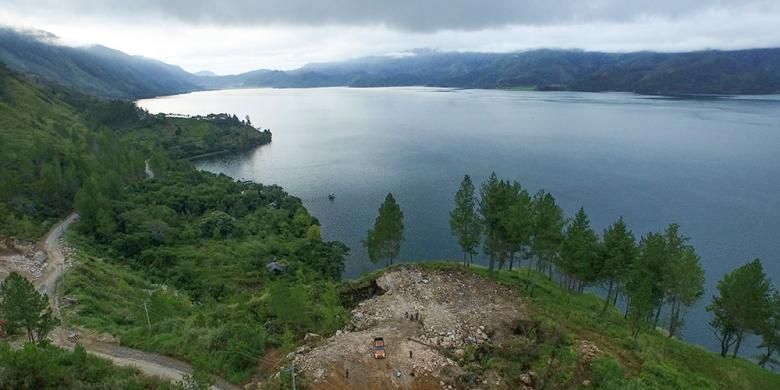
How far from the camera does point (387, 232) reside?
62344 millimetres

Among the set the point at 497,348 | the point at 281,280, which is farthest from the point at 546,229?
the point at 281,280

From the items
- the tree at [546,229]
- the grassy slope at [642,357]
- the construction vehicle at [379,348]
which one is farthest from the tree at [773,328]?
the construction vehicle at [379,348]

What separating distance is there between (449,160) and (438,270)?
10880 cm

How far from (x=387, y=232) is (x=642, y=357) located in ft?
109

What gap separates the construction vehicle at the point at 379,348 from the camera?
36812mm

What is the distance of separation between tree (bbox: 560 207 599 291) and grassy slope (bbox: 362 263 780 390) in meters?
4.06

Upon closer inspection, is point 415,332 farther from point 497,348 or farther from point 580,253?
point 580,253

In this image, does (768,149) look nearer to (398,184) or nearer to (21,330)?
(398,184)

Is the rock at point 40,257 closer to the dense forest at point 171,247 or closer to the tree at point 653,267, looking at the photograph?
the dense forest at point 171,247

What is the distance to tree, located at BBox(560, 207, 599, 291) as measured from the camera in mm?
52156

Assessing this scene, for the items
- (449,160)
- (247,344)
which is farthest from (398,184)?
(247,344)

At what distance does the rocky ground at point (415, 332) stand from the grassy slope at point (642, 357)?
3.16 metres

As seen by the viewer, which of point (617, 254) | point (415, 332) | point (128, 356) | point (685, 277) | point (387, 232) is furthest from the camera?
point (387, 232)

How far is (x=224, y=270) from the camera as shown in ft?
245
